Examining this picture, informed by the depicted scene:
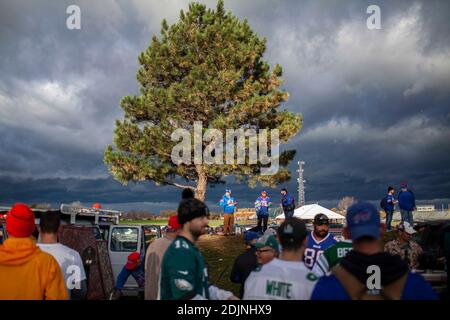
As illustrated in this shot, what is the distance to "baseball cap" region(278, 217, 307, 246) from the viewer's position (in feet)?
9.32

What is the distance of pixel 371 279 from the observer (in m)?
2.37

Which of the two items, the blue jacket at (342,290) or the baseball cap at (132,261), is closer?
the blue jacket at (342,290)

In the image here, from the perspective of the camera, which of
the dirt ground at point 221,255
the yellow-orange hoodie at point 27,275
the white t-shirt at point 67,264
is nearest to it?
the yellow-orange hoodie at point 27,275

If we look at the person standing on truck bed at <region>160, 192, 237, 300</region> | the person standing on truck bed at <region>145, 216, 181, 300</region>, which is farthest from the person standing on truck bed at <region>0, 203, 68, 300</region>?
the person standing on truck bed at <region>145, 216, 181, 300</region>

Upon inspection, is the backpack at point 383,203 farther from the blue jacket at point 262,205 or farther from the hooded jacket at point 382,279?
the hooded jacket at point 382,279

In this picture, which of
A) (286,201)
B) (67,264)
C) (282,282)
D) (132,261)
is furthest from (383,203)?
(282,282)

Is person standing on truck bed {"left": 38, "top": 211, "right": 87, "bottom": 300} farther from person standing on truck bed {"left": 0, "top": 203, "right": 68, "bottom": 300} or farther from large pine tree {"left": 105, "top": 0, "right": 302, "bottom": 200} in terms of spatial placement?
large pine tree {"left": 105, "top": 0, "right": 302, "bottom": 200}

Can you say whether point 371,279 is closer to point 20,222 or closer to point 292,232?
point 292,232

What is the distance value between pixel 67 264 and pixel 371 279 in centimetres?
320

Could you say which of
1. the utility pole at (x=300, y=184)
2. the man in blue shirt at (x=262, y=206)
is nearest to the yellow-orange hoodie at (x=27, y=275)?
the man in blue shirt at (x=262, y=206)

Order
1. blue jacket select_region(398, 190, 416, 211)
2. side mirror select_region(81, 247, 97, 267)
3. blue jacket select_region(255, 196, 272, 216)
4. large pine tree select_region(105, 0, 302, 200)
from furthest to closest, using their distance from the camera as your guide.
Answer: large pine tree select_region(105, 0, 302, 200) → blue jacket select_region(255, 196, 272, 216) → blue jacket select_region(398, 190, 416, 211) → side mirror select_region(81, 247, 97, 267)

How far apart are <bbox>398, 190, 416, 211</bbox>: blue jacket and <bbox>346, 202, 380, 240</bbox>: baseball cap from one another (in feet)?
42.7

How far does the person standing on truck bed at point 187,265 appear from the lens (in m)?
2.83
